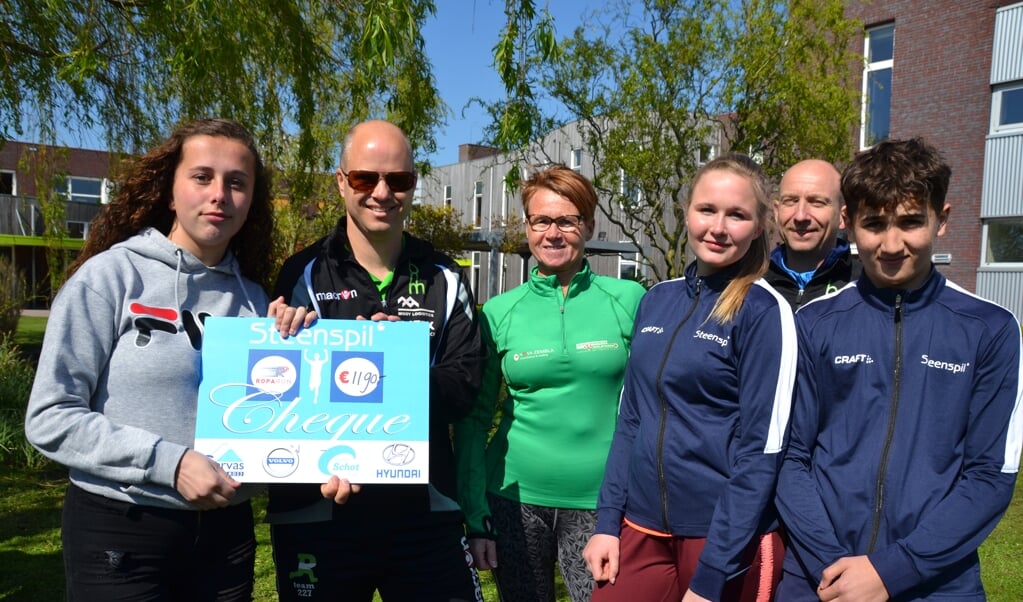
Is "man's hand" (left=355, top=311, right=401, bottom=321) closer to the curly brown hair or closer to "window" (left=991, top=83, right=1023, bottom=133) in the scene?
the curly brown hair

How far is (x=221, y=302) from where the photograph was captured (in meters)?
2.56

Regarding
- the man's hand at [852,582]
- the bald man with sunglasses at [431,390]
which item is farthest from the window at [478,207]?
the man's hand at [852,582]

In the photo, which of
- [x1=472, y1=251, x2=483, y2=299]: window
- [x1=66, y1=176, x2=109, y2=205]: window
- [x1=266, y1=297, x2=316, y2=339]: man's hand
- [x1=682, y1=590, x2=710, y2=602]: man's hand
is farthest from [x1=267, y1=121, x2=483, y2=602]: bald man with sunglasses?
[x1=472, y1=251, x2=483, y2=299]: window

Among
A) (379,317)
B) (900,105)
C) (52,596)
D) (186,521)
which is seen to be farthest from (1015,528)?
(900,105)

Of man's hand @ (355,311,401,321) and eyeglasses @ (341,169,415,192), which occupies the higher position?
eyeglasses @ (341,169,415,192)

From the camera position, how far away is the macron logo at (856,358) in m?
2.24

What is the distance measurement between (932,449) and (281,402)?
1.97 m

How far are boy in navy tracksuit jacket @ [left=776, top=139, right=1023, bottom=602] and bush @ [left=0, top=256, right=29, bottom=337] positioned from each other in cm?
1195

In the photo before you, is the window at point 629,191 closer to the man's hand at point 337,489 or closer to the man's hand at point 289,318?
the man's hand at point 289,318

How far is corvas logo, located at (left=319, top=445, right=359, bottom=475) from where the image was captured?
2.44m

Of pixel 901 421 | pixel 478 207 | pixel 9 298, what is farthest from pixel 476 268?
pixel 901 421

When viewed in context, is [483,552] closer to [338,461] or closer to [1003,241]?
[338,461]

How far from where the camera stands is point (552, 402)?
2.95 metres

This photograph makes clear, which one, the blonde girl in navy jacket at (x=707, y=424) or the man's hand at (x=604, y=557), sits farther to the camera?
the man's hand at (x=604, y=557)
